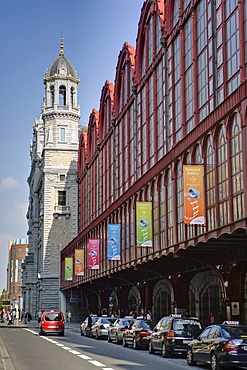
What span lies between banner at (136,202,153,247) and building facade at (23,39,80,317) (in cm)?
5016

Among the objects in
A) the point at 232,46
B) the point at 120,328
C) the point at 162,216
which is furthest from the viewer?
the point at 162,216

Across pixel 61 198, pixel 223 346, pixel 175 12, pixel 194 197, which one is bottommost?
pixel 223 346

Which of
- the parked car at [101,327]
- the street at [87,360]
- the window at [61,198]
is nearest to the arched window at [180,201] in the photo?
the parked car at [101,327]

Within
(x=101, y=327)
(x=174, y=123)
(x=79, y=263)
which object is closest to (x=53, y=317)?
(x=101, y=327)

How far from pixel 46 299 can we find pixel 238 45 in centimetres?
6911

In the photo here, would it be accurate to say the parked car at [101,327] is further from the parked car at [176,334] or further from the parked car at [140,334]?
the parked car at [176,334]

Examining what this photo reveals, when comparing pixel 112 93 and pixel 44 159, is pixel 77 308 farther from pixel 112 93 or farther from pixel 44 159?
pixel 112 93

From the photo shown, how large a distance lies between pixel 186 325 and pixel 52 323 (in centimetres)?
2284

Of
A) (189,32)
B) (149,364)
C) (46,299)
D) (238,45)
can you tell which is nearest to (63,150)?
(46,299)

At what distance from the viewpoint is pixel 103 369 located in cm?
2072

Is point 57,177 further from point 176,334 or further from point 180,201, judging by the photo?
point 176,334

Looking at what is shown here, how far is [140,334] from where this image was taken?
103 ft

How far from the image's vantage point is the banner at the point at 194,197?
98.4 ft

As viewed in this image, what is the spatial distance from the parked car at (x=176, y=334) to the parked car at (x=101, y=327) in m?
14.8
